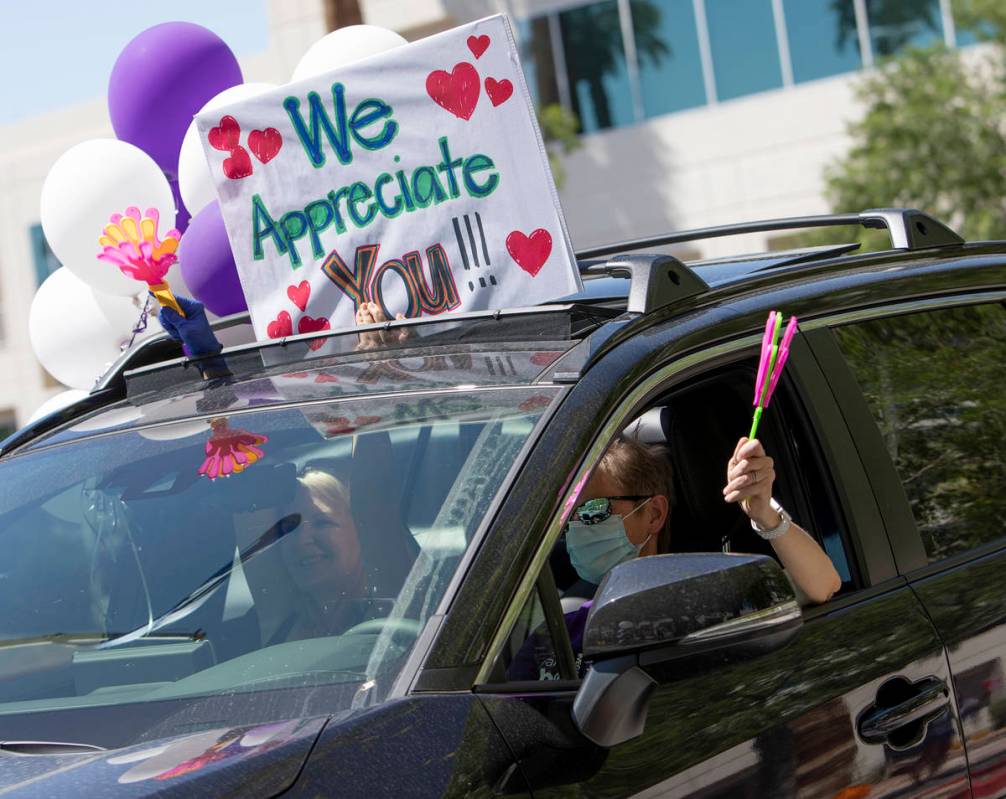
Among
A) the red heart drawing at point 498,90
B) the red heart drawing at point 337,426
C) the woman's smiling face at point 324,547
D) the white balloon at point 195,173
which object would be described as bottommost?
the woman's smiling face at point 324,547

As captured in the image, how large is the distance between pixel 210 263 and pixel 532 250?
1.46 m

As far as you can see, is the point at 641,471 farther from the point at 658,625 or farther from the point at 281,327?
the point at 658,625

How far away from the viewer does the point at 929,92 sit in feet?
64.8

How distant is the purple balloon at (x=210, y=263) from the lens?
425 centimetres

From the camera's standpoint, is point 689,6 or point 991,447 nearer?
point 991,447

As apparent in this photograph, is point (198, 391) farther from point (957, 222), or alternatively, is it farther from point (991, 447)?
point (957, 222)

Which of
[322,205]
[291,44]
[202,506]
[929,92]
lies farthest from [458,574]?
[291,44]

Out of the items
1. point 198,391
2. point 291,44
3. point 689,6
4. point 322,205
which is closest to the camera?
point 198,391

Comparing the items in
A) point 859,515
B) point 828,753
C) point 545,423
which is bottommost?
point 828,753

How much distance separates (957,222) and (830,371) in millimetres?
18484

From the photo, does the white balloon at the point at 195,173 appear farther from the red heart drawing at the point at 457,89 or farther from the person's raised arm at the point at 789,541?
the person's raised arm at the point at 789,541

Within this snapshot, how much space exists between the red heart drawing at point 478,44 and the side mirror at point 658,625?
1.53 m

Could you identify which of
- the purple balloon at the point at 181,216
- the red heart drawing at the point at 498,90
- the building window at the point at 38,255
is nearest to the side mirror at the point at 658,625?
the red heart drawing at the point at 498,90

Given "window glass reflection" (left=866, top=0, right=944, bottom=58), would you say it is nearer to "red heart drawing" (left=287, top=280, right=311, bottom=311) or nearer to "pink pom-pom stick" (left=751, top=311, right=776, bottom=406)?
"red heart drawing" (left=287, top=280, right=311, bottom=311)
